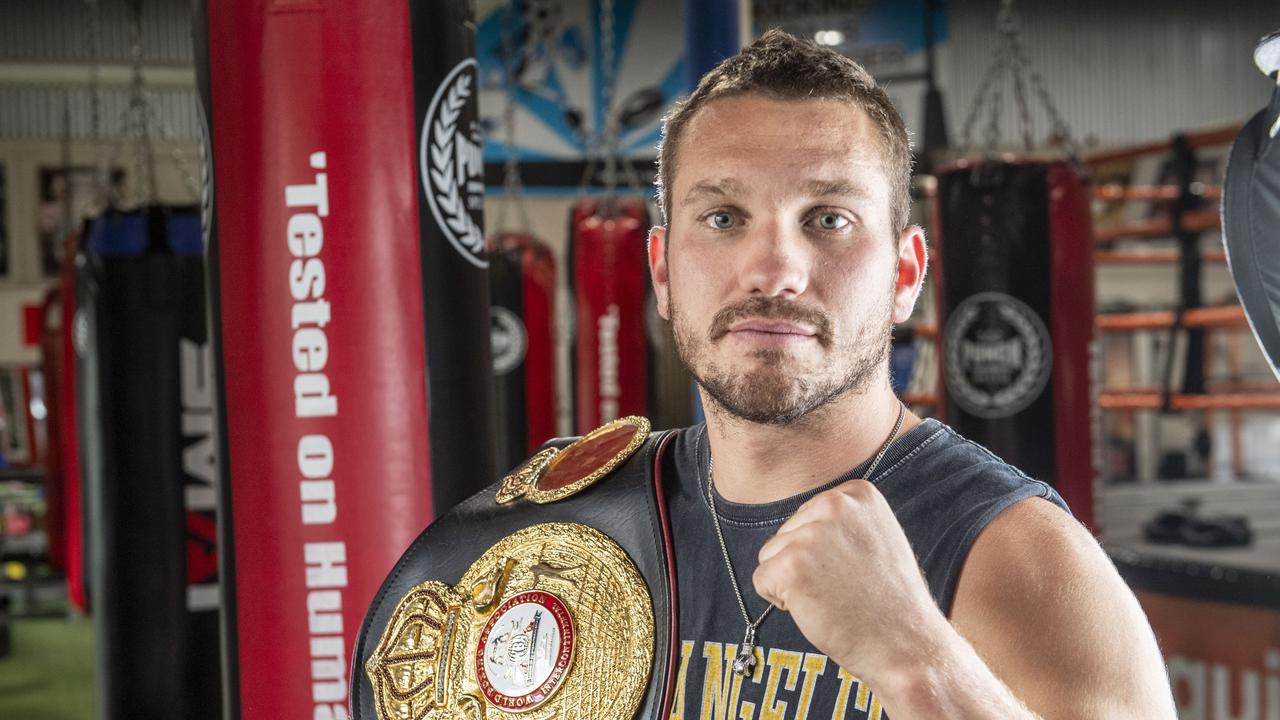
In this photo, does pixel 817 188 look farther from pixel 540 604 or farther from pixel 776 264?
pixel 540 604

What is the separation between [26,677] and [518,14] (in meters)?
4.64

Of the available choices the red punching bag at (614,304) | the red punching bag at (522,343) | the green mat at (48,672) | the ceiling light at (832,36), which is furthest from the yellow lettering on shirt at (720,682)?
the ceiling light at (832,36)

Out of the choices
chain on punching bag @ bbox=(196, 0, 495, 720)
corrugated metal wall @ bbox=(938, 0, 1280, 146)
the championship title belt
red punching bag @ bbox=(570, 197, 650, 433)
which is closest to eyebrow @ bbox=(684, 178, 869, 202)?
the championship title belt

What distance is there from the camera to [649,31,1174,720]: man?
89 cm

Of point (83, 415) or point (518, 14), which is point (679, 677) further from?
point (518, 14)

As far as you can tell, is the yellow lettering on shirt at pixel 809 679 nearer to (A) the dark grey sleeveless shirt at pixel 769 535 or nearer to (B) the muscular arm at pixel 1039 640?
(A) the dark grey sleeveless shirt at pixel 769 535

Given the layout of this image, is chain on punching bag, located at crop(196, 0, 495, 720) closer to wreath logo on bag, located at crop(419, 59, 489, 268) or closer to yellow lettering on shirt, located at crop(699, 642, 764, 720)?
wreath logo on bag, located at crop(419, 59, 489, 268)

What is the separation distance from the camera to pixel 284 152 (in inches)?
68.8

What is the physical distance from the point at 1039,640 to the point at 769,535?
319 millimetres

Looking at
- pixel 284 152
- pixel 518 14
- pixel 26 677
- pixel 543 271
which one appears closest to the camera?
pixel 284 152

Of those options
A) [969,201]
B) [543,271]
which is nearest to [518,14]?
[543,271]

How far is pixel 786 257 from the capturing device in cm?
107

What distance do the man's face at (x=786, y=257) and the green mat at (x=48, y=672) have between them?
14.2 ft

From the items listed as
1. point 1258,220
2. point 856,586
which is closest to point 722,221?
point 856,586
